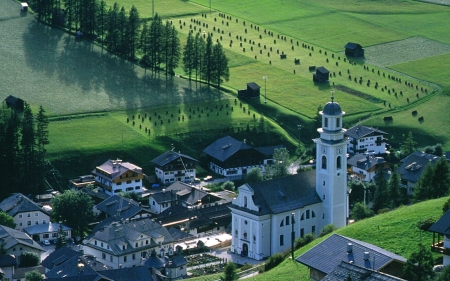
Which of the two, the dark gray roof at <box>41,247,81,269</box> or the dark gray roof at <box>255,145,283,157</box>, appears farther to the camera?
the dark gray roof at <box>255,145,283,157</box>

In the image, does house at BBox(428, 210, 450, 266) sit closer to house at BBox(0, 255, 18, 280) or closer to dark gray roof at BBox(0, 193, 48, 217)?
house at BBox(0, 255, 18, 280)

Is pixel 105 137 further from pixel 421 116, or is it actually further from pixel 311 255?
pixel 311 255

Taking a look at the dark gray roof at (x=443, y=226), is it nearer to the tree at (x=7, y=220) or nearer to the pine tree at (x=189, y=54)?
the tree at (x=7, y=220)

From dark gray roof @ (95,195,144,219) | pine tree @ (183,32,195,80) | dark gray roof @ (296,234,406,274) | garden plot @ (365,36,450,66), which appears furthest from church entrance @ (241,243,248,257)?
garden plot @ (365,36,450,66)

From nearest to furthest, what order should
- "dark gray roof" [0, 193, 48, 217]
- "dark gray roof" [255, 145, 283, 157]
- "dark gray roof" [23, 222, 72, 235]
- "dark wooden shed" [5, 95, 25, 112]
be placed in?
"dark gray roof" [23, 222, 72, 235]
"dark gray roof" [0, 193, 48, 217]
"dark gray roof" [255, 145, 283, 157]
"dark wooden shed" [5, 95, 25, 112]

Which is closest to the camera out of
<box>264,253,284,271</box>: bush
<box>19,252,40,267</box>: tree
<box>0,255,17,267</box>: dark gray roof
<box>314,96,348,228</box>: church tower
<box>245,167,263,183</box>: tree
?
<box>264,253,284,271</box>: bush

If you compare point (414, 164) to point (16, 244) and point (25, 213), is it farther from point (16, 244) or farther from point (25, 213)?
point (16, 244)

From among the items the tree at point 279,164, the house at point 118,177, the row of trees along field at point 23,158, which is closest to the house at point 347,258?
the tree at point 279,164
